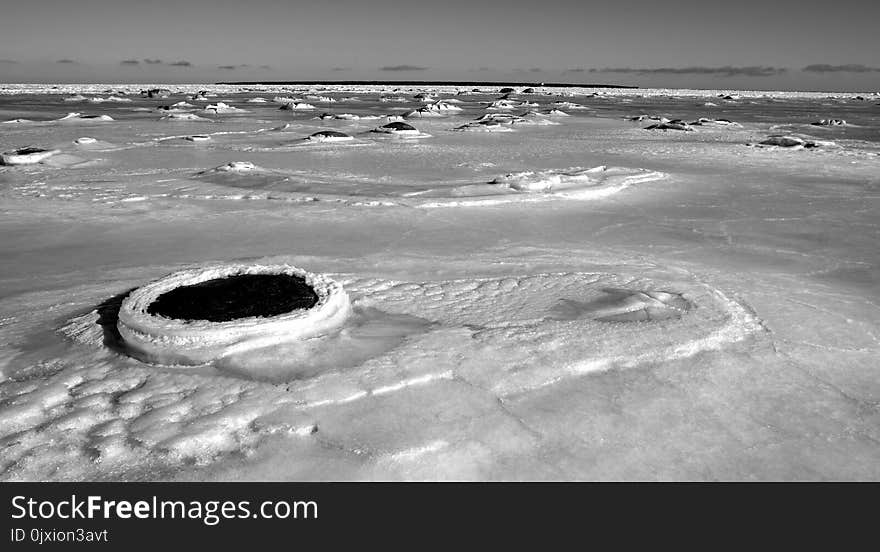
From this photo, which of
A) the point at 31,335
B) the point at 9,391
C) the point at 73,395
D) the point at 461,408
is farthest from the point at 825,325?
the point at 31,335

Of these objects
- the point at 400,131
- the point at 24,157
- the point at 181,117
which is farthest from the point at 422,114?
the point at 24,157

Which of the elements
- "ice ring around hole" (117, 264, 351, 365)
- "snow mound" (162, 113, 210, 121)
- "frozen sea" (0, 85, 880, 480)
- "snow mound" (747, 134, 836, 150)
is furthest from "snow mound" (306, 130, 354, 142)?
"ice ring around hole" (117, 264, 351, 365)

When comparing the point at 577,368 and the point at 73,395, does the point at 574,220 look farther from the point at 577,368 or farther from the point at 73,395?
the point at 73,395

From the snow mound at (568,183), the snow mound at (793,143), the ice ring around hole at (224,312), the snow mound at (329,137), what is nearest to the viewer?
the ice ring around hole at (224,312)

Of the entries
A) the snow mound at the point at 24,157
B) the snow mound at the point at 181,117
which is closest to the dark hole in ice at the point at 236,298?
the snow mound at the point at 24,157

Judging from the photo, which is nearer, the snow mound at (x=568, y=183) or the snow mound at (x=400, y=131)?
the snow mound at (x=568, y=183)

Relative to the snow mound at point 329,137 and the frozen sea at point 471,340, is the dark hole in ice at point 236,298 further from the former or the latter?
the snow mound at point 329,137
